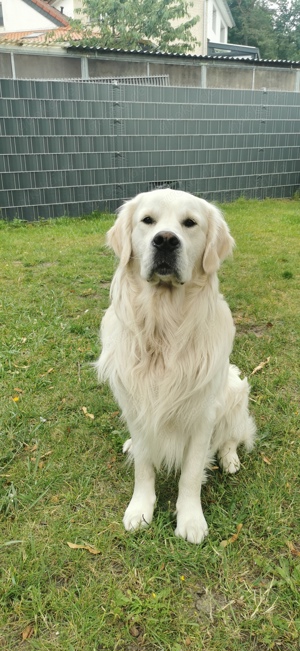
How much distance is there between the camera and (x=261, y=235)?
6.52 metres

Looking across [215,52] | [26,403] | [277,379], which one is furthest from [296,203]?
[215,52]

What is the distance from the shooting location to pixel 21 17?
73.8 feet

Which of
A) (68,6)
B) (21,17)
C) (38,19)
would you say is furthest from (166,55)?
(68,6)

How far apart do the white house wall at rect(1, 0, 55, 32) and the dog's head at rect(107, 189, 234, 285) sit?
25260mm

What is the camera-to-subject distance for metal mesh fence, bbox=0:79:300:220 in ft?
22.0

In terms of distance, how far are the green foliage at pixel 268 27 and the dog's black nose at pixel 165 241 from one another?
4225cm

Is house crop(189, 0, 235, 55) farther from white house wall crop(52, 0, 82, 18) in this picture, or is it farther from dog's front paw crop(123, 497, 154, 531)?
dog's front paw crop(123, 497, 154, 531)

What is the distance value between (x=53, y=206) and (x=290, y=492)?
6.12 metres

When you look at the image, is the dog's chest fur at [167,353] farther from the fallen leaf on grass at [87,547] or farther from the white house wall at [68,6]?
the white house wall at [68,6]

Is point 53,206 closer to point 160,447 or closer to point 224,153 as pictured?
point 224,153

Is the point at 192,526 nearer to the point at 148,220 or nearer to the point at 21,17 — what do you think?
the point at 148,220

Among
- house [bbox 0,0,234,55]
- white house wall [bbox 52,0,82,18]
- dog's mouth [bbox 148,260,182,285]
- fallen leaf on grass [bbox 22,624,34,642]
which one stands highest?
white house wall [bbox 52,0,82,18]

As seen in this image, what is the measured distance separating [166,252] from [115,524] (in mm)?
1090

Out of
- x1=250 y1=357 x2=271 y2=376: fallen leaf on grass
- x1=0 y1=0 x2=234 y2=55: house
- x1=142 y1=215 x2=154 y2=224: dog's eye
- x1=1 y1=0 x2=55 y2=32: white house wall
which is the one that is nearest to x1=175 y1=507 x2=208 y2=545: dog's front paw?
x1=142 y1=215 x2=154 y2=224: dog's eye
